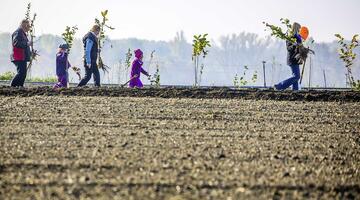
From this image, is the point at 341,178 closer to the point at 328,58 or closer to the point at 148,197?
the point at 148,197

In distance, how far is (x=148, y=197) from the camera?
12.0 feet

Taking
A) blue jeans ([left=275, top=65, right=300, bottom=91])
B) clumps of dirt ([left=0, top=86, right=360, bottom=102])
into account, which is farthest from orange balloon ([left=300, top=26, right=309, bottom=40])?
clumps of dirt ([left=0, top=86, right=360, bottom=102])

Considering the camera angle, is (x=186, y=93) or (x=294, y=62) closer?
(x=186, y=93)

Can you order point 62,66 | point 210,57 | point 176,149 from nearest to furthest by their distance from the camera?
point 176,149 < point 62,66 < point 210,57

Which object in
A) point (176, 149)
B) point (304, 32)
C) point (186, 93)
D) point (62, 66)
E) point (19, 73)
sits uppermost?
point (304, 32)

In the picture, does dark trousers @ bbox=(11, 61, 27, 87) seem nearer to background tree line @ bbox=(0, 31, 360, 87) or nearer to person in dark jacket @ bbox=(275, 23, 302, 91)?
person in dark jacket @ bbox=(275, 23, 302, 91)

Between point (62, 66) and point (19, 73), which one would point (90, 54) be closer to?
point (62, 66)

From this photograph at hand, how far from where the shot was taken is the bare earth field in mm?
3885

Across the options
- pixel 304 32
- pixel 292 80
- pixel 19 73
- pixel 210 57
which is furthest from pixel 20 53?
pixel 210 57

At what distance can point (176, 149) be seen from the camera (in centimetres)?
527

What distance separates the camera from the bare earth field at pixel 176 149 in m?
3.88

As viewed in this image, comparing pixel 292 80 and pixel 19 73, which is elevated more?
pixel 19 73

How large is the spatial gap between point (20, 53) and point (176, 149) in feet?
25.4

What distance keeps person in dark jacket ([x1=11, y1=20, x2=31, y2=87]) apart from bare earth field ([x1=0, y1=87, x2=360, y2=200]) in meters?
Result: 2.69
